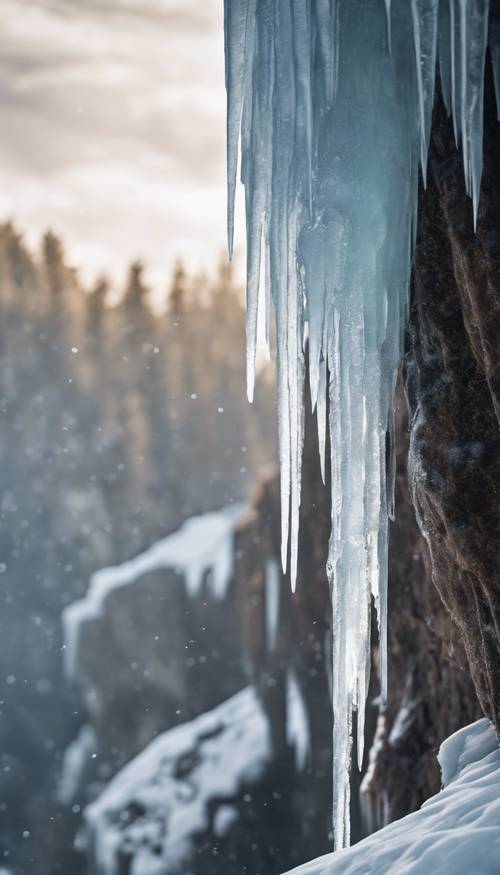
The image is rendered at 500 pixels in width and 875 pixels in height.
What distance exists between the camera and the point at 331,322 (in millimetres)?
2852

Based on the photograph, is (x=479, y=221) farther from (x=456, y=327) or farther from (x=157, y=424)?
(x=157, y=424)

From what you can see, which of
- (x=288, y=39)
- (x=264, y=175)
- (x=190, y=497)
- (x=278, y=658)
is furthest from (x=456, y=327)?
(x=190, y=497)

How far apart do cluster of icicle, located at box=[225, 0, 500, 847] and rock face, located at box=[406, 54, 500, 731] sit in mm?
88

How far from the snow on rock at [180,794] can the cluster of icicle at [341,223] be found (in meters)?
10.2

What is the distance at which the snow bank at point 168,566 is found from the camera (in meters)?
19.4

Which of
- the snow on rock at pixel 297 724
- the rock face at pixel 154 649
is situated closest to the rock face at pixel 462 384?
the snow on rock at pixel 297 724

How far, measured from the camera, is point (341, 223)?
268 centimetres

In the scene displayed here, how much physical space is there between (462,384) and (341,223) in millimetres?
647

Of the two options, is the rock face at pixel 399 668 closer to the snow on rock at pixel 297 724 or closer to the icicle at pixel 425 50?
the snow on rock at pixel 297 724

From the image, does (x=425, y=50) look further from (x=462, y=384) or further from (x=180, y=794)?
(x=180, y=794)

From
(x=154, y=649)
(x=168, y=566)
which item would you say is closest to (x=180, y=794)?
(x=154, y=649)

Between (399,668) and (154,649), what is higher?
(399,668)

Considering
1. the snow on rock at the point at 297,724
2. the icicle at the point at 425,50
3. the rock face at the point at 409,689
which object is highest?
the icicle at the point at 425,50

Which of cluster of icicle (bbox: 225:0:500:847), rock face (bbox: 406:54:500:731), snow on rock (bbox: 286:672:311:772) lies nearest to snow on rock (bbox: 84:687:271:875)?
snow on rock (bbox: 286:672:311:772)
